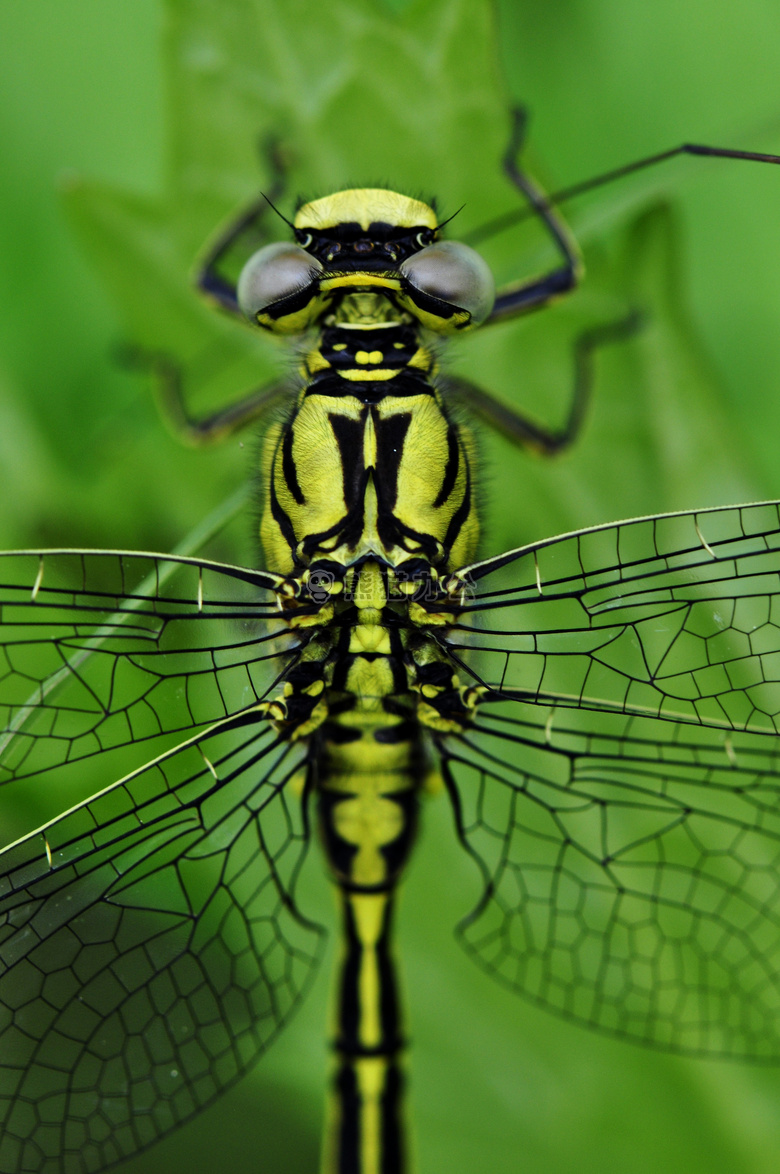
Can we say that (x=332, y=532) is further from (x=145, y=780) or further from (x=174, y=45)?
(x=174, y=45)

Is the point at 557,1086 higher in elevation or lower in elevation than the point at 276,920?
lower

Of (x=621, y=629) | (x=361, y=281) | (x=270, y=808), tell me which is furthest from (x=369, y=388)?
(x=270, y=808)

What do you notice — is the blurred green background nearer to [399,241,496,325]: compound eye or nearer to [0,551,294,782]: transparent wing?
[399,241,496,325]: compound eye

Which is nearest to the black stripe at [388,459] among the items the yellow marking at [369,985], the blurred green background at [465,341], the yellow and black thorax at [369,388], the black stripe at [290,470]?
the yellow and black thorax at [369,388]

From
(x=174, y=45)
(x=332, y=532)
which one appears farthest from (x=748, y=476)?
(x=174, y=45)

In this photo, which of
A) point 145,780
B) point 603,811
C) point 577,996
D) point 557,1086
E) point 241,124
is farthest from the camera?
point 557,1086

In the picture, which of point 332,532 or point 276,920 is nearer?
point 332,532
